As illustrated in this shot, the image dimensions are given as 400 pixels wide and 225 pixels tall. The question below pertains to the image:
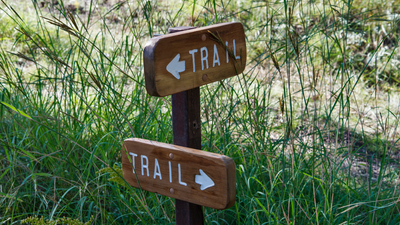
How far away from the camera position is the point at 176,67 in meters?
1.16

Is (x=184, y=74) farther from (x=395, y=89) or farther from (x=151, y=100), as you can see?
(x=395, y=89)

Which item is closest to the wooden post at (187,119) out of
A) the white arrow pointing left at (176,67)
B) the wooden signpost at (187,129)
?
the wooden signpost at (187,129)

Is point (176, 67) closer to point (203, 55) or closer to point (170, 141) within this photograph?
point (203, 55)

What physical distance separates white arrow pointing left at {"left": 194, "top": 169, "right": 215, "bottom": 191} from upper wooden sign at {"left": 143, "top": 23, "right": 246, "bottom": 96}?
28cm

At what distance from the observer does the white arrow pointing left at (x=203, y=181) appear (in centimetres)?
117

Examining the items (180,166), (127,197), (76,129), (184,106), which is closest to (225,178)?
(180,166)

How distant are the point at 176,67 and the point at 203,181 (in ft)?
1.21

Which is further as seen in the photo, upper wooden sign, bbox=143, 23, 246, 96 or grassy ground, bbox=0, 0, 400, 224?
grassy ground, bbox=0, 0, 400, 224

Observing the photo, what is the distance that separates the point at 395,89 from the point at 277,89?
1.19m

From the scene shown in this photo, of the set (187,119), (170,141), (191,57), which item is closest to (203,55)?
(191,57)

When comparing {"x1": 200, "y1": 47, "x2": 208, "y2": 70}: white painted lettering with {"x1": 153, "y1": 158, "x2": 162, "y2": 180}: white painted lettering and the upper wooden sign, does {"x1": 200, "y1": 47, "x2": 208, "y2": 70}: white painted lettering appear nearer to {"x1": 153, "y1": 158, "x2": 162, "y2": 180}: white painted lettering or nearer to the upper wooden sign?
the upper wooden sign

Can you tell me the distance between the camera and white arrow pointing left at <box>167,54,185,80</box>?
1.15m

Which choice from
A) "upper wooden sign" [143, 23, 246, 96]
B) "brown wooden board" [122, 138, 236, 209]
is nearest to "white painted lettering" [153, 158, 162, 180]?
"brown wooden board" [122, 138, 236, 209]

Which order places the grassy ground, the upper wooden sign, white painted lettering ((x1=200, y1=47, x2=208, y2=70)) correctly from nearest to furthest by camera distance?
the upper wooden sign
white painted lettering ((x1=200, y1=47, x2=208, y2=70))
the grassy ground
